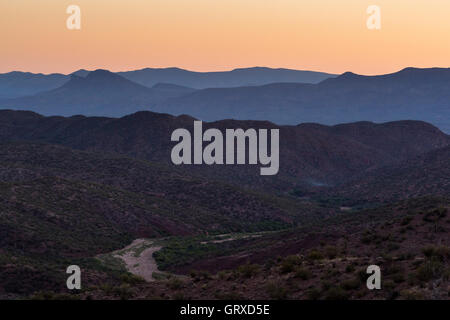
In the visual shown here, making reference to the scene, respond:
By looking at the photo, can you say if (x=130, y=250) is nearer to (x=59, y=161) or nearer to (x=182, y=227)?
(x=182, y=227)

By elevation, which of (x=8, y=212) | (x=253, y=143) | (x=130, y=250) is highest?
(x=253, y=143)

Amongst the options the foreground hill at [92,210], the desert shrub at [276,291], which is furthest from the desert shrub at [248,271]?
the foreground hill at [92,210]

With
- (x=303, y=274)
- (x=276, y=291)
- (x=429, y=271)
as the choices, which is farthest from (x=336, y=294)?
(x=429, y=271)

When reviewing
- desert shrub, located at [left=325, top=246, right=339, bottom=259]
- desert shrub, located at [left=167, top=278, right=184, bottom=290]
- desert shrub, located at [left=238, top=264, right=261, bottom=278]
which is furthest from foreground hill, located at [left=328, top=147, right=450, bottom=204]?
desert shrub, located at [left=167, top=278, right=184, bottom=290]

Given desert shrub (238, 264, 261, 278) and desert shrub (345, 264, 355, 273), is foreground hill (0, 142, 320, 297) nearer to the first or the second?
desert shrub (238, 264, 261, 278)

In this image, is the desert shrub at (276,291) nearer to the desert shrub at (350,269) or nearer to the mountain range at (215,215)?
the mountain range at (215,215)

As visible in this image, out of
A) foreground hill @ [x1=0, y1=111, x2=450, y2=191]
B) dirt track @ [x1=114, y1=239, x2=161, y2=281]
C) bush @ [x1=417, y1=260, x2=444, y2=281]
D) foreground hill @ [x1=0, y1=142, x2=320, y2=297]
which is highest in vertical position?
foreground hill @ [x1=0, y1=111, x2=450, y2=191]
